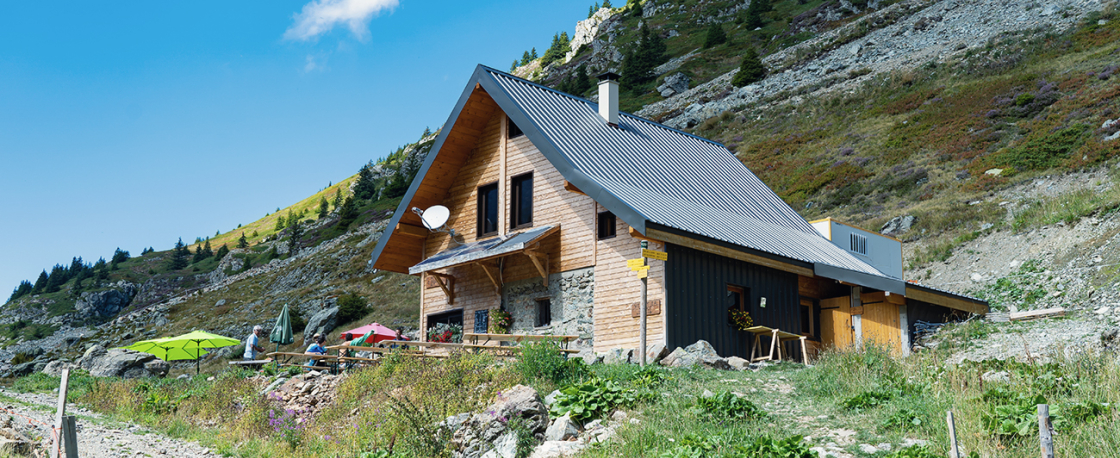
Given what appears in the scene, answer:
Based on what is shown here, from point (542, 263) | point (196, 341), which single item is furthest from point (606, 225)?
point (196, 341)

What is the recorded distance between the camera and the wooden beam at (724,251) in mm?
Answer: 16109

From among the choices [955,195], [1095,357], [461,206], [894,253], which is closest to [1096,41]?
[955,195]

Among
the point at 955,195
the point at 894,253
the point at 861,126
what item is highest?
the point at 861,126

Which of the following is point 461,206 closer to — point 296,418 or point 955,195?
point 296,418

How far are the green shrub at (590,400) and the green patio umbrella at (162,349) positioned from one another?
16116 mm

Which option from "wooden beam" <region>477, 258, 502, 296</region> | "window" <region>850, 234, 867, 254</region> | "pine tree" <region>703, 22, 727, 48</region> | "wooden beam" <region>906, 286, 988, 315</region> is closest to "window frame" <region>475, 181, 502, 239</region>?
"wooden beam" <region>477, 258, 502, 296</region>

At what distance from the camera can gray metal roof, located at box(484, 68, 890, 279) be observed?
18031mm

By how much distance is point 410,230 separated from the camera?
21719 mm

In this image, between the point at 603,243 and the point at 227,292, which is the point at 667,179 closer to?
the point at 603,243

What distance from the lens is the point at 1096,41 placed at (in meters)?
47.0

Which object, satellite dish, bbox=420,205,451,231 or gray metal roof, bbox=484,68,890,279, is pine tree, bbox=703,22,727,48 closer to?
gray metal roof, bbox=484,68,890,279

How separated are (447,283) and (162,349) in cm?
968

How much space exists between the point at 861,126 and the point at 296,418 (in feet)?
133

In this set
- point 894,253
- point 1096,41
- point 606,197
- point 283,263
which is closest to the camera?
point 606,197
